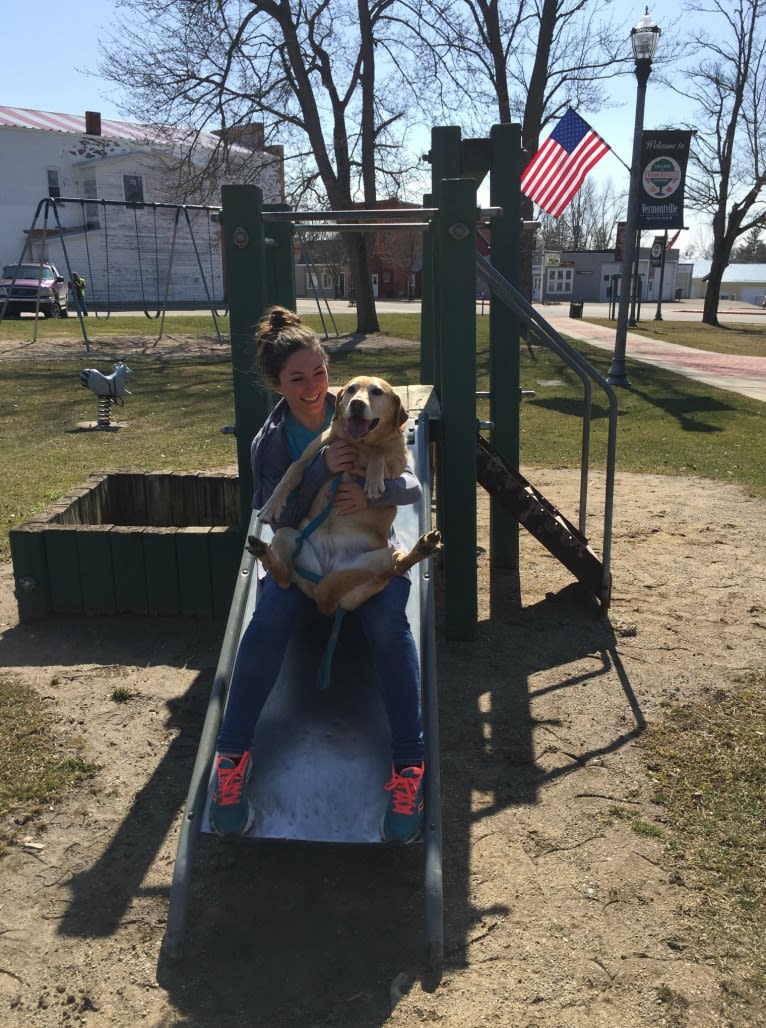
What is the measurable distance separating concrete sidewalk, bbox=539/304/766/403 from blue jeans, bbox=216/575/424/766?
36.3 feet

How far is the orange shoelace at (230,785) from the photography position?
241cm

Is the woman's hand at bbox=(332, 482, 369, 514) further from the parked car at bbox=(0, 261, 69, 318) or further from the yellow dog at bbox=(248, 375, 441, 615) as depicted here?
the parked car at bbox=(0, 261, 69, 318)

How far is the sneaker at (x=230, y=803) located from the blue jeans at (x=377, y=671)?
0.06m

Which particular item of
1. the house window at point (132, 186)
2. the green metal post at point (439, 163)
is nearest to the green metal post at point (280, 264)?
the green metal post at point (439, 163)

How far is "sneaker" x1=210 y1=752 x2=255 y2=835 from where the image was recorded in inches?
94.9

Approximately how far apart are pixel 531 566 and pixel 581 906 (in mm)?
Result: 2988

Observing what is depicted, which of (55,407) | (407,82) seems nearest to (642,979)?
(55,407)

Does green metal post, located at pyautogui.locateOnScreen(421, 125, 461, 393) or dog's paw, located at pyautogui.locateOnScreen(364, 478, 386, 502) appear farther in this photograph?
green metal post, located at pyautogui.locateOnScreen(421, 125, 461, 393)

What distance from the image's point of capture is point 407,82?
1961cm

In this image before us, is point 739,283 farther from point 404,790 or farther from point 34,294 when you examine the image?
point 404,790

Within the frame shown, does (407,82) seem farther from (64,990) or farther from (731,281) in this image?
(731,281)

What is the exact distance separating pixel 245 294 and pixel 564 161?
1146 centimetres

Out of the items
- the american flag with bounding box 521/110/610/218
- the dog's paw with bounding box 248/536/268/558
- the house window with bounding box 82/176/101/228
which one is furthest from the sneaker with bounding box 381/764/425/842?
the house window with bounding box 82/176/101/228

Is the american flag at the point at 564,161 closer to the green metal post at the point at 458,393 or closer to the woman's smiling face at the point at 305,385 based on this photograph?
the green metal post at the point at 458,393
